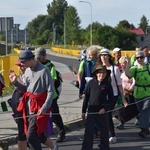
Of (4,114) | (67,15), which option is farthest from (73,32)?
(4,114)

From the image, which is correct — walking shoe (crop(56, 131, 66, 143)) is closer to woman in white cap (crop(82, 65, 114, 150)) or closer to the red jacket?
woman in white cap (crop(82, 65, 114, 150))

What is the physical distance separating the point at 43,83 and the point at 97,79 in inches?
45.2

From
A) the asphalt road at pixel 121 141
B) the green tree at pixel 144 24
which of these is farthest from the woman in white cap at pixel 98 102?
the green tree at pixel 144 24

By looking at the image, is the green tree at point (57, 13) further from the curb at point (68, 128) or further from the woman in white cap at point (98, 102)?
the woman in white cap at point (98, 102)

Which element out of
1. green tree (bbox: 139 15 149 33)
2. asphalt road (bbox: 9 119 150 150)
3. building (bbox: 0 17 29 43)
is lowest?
asphalt road (bbox: 9 119 150 150)

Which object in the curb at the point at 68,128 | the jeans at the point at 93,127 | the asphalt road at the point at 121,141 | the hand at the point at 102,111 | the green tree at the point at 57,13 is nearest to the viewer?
the hand at the point at 102,111

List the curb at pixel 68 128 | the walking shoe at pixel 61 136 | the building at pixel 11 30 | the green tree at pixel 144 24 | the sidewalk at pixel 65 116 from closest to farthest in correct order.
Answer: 1. the curb at pixel 68 128
2. the walking shoe at pixel 61 136
3. the sidewalk at pixel 65 116
4. the building at pixel 11 30
5. the green tree at pixel 144 24

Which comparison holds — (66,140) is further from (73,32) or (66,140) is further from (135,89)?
(73,32)

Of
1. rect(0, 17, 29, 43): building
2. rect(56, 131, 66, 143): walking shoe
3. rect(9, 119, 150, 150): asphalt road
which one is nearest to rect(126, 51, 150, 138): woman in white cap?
rect(9, 119, 150, 150): asphalt road

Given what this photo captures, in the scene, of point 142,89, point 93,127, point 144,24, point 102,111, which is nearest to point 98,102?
point 102,111

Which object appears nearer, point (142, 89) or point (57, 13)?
point (142, 89)

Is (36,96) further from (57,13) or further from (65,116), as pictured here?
(57,13)

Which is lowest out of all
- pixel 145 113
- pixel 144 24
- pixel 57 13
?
pixel 145 113

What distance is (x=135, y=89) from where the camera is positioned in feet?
29.0
